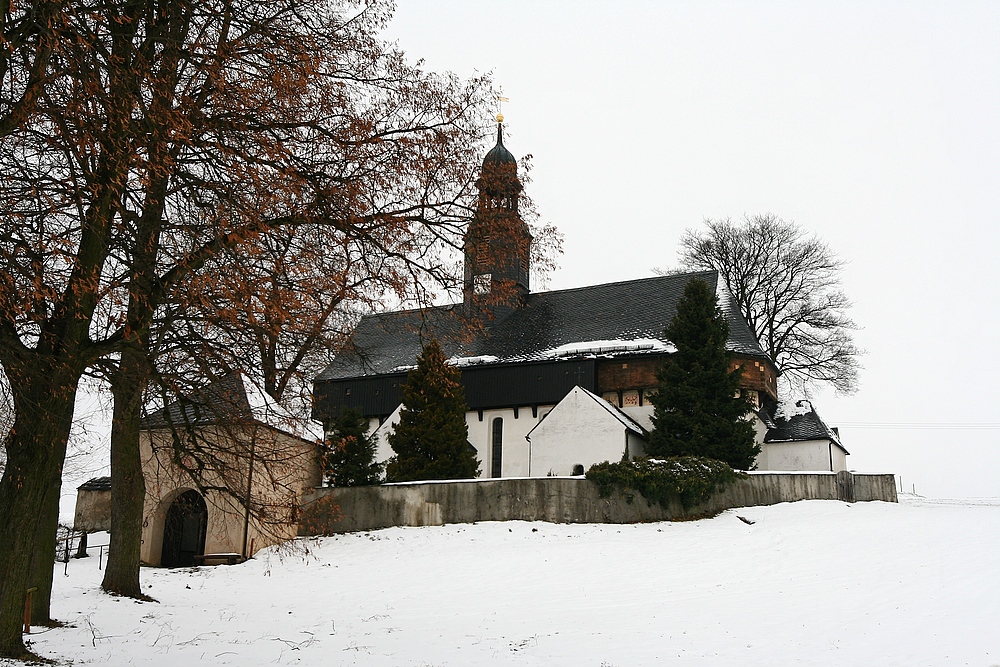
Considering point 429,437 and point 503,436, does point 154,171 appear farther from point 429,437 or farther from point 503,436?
point 503,436

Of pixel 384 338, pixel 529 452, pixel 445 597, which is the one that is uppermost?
pixel 384 338

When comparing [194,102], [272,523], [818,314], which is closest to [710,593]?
[272,523]

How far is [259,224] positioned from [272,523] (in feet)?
11.5

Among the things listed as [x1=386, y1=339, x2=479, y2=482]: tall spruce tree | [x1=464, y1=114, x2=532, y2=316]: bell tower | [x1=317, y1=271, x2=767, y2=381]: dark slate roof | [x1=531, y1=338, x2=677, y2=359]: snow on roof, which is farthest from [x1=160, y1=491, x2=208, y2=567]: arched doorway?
[x1=464, y1=114, x2=532, y2=316]: bell tower

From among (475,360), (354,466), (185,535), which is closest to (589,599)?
(354,466)

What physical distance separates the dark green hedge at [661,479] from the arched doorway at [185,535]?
32.5ft

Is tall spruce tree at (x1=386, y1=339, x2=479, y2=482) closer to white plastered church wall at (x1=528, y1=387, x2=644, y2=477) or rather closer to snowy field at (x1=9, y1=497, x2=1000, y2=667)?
snowy field at (x1=9, y1=497, x2=1000, y2=667)

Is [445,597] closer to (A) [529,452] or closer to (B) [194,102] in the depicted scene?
(B) [194,102]

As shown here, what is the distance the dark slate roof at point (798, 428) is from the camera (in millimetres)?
31009

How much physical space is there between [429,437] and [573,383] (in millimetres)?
8428

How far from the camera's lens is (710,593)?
575 inches

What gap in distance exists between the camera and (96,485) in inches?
1004

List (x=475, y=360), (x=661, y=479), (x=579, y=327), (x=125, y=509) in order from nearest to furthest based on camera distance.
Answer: (x=125, y=509), (x=661, y=479), (x=475, y=360), (x=579, y=327)

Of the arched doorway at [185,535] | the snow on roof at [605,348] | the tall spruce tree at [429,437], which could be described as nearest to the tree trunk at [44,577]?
the arched doorway at [185,535]
